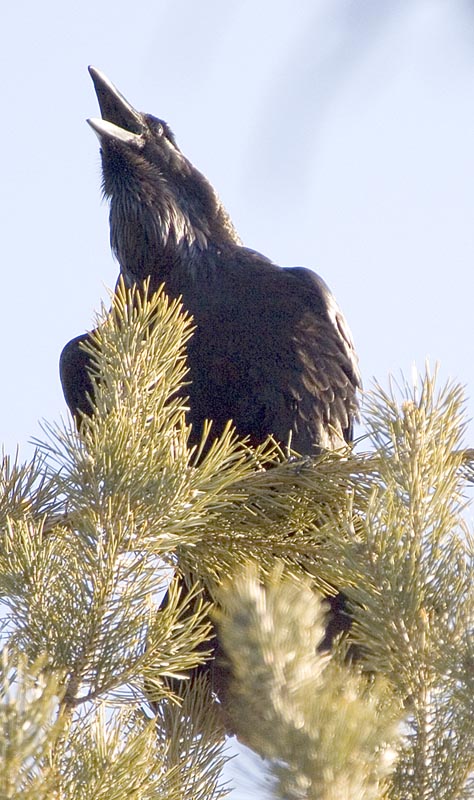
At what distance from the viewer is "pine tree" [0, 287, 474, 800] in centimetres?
113

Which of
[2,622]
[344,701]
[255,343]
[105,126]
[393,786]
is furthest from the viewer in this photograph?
[105,126]

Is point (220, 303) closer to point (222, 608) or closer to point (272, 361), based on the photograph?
point (272, 361)

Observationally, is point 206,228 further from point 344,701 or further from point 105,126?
point 344,701

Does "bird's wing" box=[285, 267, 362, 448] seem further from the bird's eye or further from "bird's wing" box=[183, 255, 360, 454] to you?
the bird's eye

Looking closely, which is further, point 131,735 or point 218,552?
point 218,552

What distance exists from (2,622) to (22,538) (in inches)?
5.0

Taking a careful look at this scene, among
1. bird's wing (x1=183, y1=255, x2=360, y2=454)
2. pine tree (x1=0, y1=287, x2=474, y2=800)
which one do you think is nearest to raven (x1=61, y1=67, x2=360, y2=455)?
bird's wing (x1=183, y1=255, x2=360, y2=454)

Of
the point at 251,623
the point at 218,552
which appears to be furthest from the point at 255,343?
the point at 251,623

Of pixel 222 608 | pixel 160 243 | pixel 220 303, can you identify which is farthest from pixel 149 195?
pixel 222 608

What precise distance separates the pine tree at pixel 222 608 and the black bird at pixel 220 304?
1329 millimetres

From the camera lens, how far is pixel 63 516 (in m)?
1.98

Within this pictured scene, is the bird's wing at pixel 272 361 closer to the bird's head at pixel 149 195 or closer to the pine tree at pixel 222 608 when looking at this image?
the bird's head at pixel 149 195

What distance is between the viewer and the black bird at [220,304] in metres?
3.79

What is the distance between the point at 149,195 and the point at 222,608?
3.27 m
